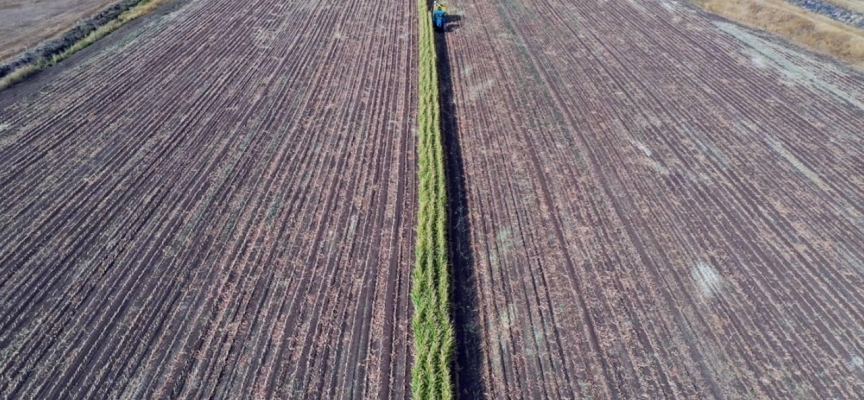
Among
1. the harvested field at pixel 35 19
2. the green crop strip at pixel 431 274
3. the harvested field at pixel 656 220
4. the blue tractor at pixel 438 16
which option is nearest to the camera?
the green crop strip at pixel 431 274

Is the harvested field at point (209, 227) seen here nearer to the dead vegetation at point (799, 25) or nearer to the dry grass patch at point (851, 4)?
the dead vegetation at point (799, 25)

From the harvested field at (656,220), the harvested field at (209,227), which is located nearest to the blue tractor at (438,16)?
the harvested field at (656,220)

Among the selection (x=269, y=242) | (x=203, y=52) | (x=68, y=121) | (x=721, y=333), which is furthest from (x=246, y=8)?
(x=721, y=333)

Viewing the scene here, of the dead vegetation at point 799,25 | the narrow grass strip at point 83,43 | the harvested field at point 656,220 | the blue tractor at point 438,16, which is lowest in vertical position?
the harvested field at point 656,220

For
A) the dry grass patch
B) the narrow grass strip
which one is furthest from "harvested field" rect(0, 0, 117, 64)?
the dry grass patch

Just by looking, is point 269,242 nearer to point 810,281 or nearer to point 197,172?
point 197,172

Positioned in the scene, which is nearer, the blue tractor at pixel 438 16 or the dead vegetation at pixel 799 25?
the dead vegetation at pixel 799 25

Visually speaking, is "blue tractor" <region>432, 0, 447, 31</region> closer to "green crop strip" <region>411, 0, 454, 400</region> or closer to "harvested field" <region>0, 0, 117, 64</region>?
"green crop strip" <region>411, 0, 454, 400</region>
